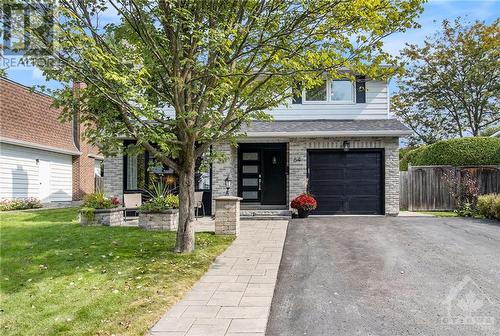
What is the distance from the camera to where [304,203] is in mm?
13258

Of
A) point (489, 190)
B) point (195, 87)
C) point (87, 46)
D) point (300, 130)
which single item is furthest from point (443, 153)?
point (87, 46)

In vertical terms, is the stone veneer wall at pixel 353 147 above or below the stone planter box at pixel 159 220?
above

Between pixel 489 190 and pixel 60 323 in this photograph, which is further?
pixel 489 190

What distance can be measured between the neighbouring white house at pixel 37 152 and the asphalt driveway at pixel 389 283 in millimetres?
10697

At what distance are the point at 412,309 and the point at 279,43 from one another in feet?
15.3

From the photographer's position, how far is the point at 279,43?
715cm

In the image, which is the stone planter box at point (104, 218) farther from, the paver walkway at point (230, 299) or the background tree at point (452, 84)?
the background tree at point (452, 84)

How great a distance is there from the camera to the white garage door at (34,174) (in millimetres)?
16422

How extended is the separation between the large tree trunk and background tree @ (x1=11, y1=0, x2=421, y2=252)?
19mm

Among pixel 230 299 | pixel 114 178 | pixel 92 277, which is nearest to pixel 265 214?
pixel 114 178

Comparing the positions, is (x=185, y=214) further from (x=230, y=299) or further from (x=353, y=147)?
(x=353, y=147)

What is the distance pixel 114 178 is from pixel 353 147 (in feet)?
27.2

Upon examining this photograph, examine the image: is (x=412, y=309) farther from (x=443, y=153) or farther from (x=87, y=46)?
(x=443, y=153)

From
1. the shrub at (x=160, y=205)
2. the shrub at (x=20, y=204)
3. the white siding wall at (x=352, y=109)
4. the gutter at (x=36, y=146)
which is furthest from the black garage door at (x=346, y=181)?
the gutter at (x=36, y=146)
